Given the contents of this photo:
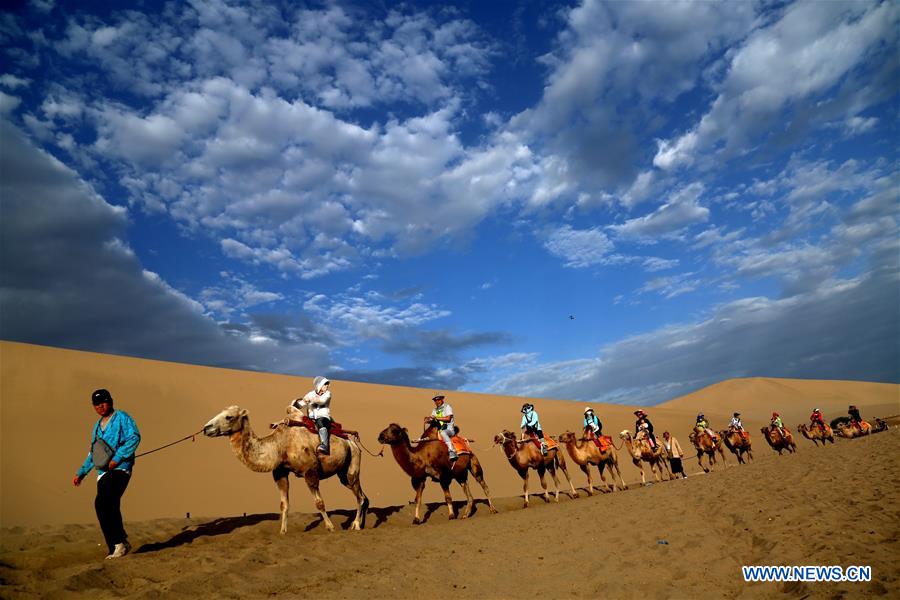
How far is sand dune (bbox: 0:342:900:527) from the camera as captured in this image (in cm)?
1536

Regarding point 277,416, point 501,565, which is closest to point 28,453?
point 277,416

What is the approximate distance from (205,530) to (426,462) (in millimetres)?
5379

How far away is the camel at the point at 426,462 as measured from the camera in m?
12.6

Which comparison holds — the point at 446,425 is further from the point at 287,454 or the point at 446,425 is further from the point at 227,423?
the point at 227,423

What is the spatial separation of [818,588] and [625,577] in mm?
2105

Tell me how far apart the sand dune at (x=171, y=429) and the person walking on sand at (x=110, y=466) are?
7.78m

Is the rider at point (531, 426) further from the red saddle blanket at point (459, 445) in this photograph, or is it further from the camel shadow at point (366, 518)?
the camel shadow at point (366, 518)

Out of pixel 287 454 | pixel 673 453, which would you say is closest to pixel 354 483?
pixel 287 454

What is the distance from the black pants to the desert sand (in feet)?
2.23

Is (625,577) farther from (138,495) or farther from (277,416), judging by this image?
(277,416)

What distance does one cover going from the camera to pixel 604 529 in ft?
31.2

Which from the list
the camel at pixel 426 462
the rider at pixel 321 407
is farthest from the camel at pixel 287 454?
the camel at pixel 426 462

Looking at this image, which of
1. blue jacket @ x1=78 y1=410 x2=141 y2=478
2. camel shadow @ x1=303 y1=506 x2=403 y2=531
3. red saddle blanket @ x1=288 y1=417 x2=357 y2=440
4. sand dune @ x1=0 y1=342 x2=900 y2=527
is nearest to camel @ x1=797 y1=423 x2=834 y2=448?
sand dune @ x1=0 y1=342 x2=900 y2=527

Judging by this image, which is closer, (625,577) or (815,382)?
(625,577)
